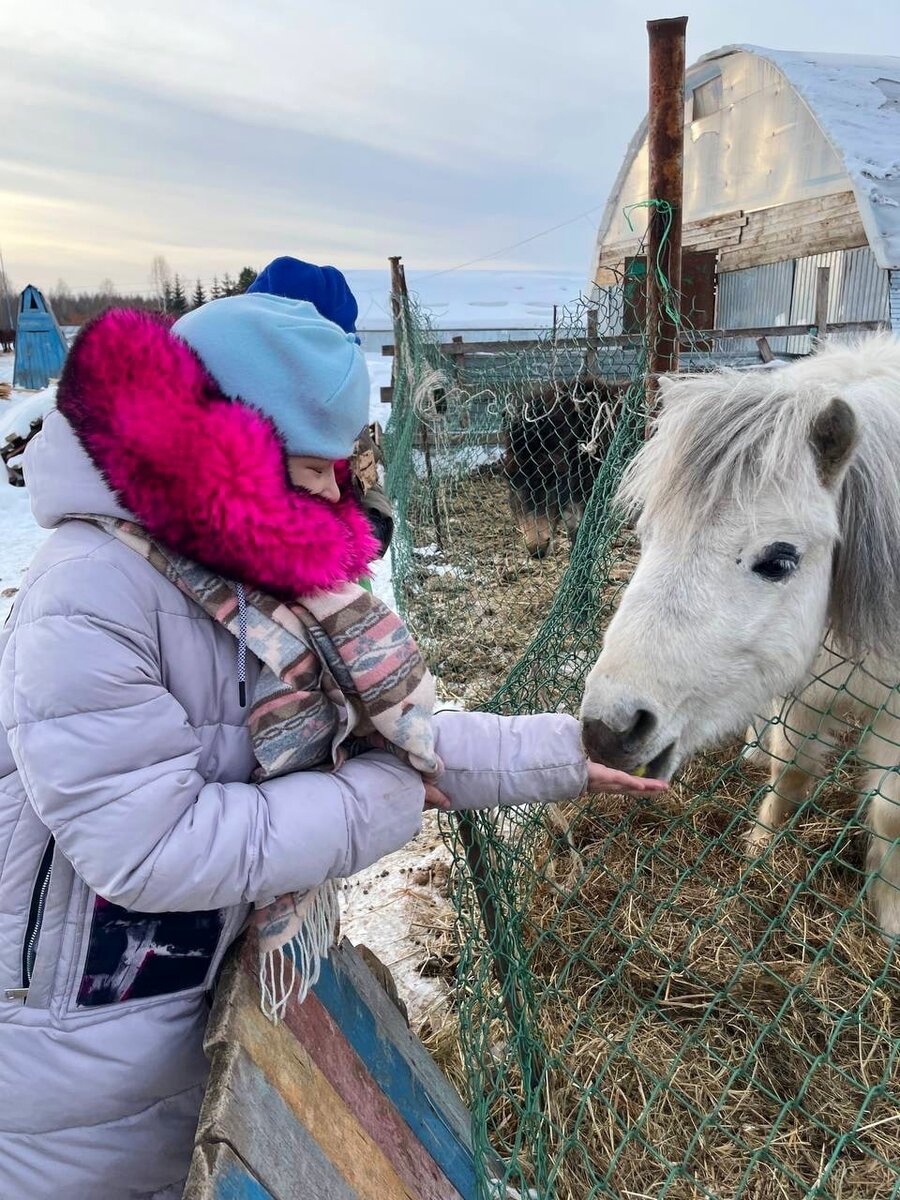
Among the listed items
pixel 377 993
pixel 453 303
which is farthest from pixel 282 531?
pixel 453 303

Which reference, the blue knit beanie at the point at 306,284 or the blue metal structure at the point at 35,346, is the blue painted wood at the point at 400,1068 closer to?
the blue knit beanie at the point at 306,284

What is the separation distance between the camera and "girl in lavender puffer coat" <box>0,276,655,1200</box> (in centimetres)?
100

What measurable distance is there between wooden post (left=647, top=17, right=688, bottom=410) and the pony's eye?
0.98 meters

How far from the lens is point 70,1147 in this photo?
3.64 feet

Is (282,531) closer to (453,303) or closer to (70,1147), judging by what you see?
(70,1147)

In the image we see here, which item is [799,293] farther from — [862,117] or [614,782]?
[614,782]

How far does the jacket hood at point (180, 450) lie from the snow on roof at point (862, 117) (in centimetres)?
1169

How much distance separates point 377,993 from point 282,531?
109 centimetres

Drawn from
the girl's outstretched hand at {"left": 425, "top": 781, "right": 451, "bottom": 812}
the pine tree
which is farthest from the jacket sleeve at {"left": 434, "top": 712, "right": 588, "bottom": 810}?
the pine tree

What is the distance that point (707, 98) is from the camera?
46.1 feet

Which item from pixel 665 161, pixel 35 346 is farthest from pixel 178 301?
pixel 665 161

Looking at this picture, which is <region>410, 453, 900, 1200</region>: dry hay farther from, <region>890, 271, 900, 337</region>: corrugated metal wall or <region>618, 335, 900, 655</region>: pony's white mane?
<region>890, 271, 900, 337</region>: corrugated metal wall

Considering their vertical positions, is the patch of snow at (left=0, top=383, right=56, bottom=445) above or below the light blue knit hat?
below

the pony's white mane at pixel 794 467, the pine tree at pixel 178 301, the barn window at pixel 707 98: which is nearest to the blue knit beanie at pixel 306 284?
the pony's white mane at pixel 794 467
